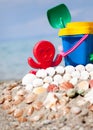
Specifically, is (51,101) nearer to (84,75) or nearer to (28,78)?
(84,75)

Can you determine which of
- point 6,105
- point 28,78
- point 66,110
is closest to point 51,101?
point 66,110

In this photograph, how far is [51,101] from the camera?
10.8 feet

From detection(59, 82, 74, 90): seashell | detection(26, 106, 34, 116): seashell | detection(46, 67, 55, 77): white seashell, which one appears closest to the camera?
detection(26, 106, 34, 116): seashell

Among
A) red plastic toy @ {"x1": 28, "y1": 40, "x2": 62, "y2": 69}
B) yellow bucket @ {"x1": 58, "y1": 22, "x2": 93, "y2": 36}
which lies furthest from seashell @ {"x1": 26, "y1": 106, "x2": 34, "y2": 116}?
yellow bucket @ {"x1": 58, "y1": 22, "x2": 93, "y2": 36}

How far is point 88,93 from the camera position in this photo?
3.22 meters

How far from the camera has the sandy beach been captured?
287 cm

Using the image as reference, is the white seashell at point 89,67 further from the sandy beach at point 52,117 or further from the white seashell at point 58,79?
the sandy beach at point 52,117

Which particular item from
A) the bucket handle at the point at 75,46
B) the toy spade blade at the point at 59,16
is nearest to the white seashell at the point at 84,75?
the bucket handle at the point at 75,46

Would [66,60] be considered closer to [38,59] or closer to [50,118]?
[38,59]

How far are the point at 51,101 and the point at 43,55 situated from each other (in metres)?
0.87

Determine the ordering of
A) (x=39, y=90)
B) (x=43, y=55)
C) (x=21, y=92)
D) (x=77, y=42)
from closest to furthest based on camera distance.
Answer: (x=39, y=90), (x=21, y=92), (x=43, y=55), (x=77, y=42)

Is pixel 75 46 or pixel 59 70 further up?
pixel 75 46

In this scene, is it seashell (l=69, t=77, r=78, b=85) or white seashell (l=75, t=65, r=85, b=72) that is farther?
white seashell (l=75, t=65, r=85, b=72)

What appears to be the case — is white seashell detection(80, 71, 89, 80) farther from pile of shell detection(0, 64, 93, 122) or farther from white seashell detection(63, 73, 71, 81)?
white seashell detection(63, 73, 71, 81)
